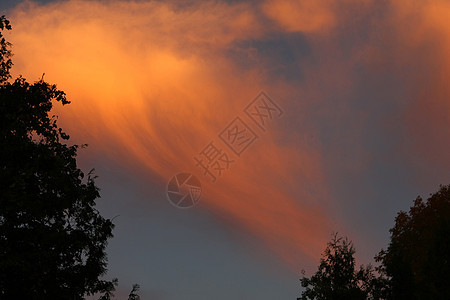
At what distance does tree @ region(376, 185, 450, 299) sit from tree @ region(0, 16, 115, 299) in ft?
80.2

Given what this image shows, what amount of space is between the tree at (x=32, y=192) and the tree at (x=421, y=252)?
24446 millimetres

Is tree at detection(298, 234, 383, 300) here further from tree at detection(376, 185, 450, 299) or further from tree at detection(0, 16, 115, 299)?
tree at detection(0, 16, 115, 299)

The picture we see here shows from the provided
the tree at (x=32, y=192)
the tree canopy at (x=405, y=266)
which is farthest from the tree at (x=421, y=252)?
the tree at (x=32, y=192)

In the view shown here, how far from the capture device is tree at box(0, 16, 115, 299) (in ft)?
84.2

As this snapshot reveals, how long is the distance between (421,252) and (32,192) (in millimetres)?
43223

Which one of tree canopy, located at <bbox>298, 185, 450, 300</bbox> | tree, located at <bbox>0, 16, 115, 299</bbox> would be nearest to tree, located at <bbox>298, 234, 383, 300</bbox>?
A: tree canopy, located at <bbox>298, 185, 450, 300</bbox>

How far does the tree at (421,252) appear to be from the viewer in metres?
39.0

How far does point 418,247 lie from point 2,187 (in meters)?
47.4

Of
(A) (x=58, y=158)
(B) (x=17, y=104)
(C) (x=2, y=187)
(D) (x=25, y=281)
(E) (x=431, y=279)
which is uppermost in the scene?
(E) (x=431, y=279)

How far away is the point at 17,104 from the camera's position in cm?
2655

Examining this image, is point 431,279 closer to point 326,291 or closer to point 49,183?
point 326,291

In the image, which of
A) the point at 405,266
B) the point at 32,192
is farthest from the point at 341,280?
the point at 32,192

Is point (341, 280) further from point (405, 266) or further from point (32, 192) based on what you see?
point (32, 192)

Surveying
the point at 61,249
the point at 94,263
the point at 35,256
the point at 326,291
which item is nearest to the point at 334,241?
the point at 326,291
